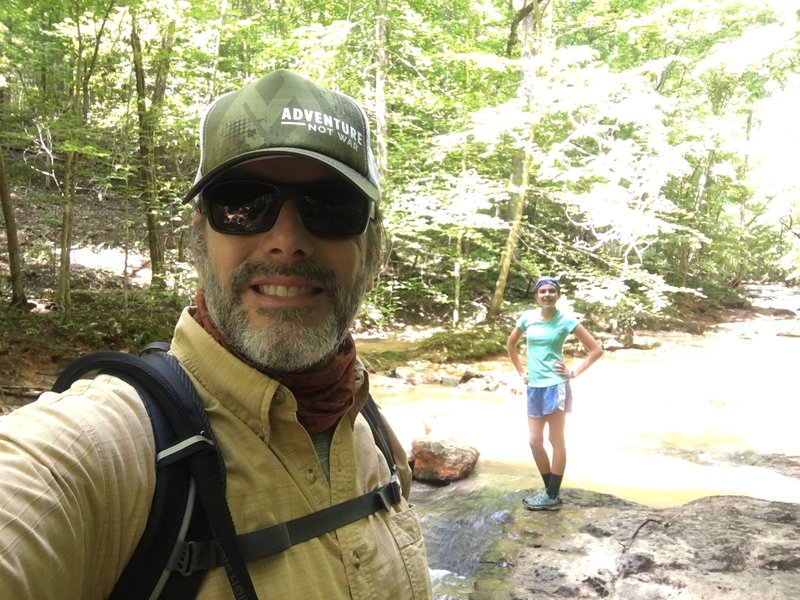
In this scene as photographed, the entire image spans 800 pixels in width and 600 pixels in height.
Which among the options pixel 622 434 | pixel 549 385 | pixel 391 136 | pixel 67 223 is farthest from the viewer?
pixel 391 136

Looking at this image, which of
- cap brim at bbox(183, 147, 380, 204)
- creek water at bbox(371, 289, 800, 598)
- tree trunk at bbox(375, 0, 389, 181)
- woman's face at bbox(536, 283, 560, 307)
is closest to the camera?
cap brim at bbox(183, 147, 380, 204)

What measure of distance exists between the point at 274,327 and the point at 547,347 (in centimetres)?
410

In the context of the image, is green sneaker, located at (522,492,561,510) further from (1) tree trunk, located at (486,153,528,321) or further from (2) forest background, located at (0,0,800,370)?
(1) tree trunk, located at (486,153,528,321)

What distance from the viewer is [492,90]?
40.4 ft

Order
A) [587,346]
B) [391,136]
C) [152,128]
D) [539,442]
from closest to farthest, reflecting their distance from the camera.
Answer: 1. [539,442]
2. [587,346]
3. [152,128]
4. [391,136]

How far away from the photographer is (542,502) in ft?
16.0

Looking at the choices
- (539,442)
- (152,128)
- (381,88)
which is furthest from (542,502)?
(381,88)

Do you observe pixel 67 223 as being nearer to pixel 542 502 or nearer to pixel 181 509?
pixel 542 502

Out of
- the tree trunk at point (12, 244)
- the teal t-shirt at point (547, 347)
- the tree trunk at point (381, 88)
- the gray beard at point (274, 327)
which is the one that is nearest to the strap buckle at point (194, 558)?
the gray beard at point (274, 327)

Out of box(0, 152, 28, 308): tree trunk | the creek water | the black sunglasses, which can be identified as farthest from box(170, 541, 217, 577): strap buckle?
box(0, 152, 28, 308): tree trunk

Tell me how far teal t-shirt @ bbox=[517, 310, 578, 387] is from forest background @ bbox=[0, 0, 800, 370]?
14.0ft

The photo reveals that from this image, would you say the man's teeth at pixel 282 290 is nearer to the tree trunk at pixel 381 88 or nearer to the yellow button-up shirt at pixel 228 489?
the yellow button-up shirt at pixel 228 489

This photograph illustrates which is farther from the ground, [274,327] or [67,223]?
[67,223]

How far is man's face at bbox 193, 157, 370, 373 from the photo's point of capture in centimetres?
113
